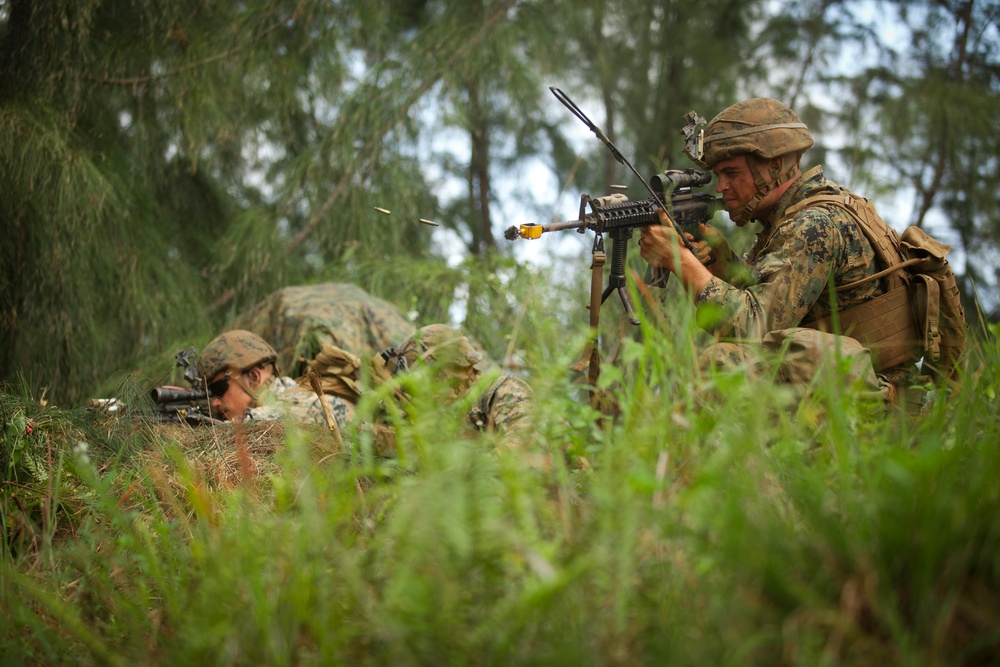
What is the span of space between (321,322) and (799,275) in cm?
309

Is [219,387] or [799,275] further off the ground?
[799,275]

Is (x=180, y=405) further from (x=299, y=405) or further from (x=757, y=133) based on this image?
(x=757, y=133)

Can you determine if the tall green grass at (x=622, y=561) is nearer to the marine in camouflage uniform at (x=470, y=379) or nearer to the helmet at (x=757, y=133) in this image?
the marine in camouflage uniform at (x=470, y=379)

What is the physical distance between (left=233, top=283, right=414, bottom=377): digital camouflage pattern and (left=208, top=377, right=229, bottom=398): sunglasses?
1.67 ft

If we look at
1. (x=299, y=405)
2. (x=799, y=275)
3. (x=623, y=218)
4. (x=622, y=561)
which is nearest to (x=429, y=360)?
(x=299, y=405)

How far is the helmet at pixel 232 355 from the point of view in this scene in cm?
445

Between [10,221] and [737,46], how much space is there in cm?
674

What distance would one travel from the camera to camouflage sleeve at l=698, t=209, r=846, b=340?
9.71 ft

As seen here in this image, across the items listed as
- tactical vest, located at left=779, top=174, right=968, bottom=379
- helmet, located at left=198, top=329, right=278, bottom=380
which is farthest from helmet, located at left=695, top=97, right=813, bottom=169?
helmet, located at left=198, top=329, right=278, bottom=380

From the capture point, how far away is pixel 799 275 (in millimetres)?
2969

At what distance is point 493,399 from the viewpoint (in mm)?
3596

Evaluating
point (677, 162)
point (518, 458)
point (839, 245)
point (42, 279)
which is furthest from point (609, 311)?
point (518, 458)

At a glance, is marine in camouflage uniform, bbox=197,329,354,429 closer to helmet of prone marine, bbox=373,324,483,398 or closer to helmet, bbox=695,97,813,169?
helmet of prone marine, bbox=373,324,483,398

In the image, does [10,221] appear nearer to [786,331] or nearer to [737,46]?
[786,331]
